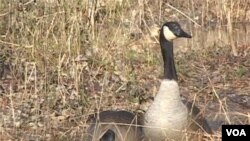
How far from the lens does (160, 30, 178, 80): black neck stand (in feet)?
16.9

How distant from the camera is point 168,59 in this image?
5.38 meters

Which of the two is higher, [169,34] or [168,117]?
[169,34]

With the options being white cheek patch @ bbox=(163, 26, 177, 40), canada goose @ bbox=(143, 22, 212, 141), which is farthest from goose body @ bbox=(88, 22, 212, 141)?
white cheek patch @ bbox=(163, 26, 177, 40)

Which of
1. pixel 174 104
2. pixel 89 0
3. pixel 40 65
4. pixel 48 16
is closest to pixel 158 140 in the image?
pixel 174 104

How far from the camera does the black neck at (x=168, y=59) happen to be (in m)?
5.15

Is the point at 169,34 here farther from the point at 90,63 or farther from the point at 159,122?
the point at 90,63

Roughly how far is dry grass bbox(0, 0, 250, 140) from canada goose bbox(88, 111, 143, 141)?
464mm

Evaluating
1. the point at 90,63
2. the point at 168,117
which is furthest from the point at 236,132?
the point at 90,63

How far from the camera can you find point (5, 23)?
821cm

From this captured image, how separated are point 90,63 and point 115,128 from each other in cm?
246

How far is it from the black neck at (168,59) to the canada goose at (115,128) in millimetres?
424

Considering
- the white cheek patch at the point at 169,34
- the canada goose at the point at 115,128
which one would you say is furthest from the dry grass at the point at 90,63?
the white cheek patch at the point at 169,34

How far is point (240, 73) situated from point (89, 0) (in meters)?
2.27

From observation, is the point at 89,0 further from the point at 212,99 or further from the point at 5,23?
the point at 212,99
